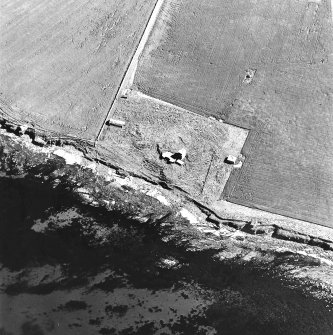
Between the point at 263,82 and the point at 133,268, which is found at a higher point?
the point at 263,82

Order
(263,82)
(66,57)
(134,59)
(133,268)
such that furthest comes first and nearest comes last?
(134,59)
(66,57)
(263,82)
(133,268)

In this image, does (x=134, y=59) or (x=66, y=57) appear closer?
(x=66, y=57)

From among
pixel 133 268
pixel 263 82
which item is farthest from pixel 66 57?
pixel 133 268

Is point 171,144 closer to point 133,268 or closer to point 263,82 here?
point 263,82

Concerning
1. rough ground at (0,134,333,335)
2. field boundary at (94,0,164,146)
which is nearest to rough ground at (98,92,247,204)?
field boundary at (94,0,164,146)

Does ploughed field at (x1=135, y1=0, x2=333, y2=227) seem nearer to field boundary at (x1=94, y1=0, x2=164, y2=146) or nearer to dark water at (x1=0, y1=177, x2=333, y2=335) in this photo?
field boundary at (x1=94, y1=0, x2=164, y2=146)

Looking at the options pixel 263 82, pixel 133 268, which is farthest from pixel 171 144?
pixel 133 268

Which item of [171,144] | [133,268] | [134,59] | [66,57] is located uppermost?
[134,59]

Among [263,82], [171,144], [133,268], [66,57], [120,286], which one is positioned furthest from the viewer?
[66,57]
